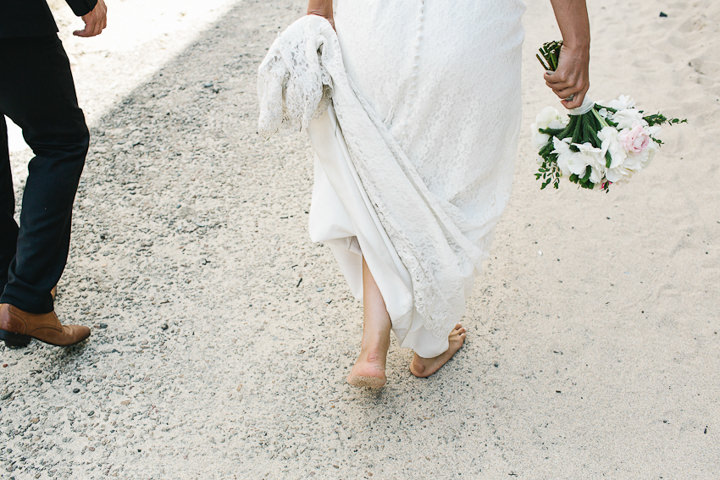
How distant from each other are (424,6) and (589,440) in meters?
1.51

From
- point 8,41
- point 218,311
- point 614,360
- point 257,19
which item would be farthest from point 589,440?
point 257,19

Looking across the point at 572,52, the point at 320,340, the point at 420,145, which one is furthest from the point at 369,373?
the point at 572,52

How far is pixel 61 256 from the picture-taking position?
2.24 metres

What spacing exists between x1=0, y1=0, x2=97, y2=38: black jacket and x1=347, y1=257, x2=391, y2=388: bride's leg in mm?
1339

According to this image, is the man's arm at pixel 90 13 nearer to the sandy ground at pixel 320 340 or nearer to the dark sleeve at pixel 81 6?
the dark sleeve at pixel 81 6

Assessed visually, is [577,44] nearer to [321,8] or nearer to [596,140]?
[596,140]

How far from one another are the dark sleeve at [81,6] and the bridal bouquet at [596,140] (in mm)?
1555

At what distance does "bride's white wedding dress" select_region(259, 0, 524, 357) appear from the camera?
5.57 ft

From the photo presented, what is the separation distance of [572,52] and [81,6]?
1.63 metres

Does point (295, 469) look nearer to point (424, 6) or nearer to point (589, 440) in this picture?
point (589, 440)

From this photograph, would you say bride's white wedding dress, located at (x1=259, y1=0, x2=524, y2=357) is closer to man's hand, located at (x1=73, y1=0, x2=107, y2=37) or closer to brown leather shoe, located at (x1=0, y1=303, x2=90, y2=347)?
man's hand, located at (x1=73, y1=0, x2=107, y2=37)

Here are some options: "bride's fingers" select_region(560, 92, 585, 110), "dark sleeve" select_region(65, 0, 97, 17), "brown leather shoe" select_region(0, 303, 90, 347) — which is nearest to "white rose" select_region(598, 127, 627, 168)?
"bride's fingers" select_region(560, 92, 585, 110)

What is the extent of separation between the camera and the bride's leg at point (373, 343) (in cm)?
193

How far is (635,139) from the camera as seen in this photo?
5.99 ft
